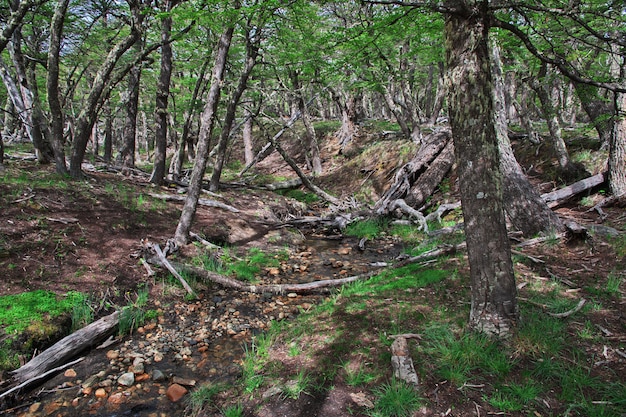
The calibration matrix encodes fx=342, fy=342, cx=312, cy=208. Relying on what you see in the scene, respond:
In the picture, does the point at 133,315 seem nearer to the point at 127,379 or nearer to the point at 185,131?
the point at 127,379

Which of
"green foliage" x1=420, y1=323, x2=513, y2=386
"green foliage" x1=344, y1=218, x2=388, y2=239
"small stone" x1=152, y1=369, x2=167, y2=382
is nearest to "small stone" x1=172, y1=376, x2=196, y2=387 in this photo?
"small stone" x1=152, y1=369, x2=167, y2=382

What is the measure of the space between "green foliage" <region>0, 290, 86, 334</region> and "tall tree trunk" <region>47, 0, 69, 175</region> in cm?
561

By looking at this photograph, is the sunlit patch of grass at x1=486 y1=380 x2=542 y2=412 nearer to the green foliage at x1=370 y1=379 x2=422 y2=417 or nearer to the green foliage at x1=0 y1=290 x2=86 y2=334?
the green foliage at x1=370 y1=379 x2=422 y2=417

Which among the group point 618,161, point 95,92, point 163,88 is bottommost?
point 618,161

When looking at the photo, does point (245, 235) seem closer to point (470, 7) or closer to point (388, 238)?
point (388, 238)

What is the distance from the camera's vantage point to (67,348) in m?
4.19

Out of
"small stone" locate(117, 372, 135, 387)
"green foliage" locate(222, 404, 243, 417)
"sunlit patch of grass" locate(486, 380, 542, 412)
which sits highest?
"sunlit patch of grass" locate(486, 380, 542, 412)

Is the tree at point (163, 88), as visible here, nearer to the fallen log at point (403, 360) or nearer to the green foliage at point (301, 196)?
the green foliage at point (301, 196)

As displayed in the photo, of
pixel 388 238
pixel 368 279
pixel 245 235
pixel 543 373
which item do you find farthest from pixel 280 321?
pixel 388 238

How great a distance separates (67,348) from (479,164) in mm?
5100

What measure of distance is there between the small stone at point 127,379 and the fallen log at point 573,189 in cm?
912

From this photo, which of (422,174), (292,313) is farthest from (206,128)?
(422,174)

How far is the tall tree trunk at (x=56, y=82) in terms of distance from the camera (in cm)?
790

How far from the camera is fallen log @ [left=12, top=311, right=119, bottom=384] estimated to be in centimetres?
373
